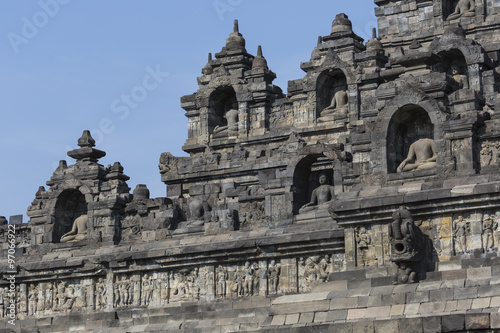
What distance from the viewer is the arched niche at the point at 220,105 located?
64.7 meters

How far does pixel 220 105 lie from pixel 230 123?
1346 millimetres

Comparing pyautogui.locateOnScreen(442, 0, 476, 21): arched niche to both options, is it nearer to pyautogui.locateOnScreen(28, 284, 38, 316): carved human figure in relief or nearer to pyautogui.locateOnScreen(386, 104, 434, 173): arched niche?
pyautogui.locateOnScreen(386, 104, 434, 173): arched niche

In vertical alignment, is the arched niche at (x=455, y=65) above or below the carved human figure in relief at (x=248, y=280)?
above

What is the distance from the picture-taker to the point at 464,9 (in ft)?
201

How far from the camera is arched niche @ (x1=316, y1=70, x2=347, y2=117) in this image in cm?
6144

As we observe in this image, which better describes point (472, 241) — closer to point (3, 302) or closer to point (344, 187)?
point (344, 187)

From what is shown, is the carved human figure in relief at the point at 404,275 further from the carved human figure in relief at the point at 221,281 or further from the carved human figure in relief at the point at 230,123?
the carved human figure in relief at the point at 230,123

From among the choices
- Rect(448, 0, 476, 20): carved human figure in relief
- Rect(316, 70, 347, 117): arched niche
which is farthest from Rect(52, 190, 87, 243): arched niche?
Rect(448, 0, 476, 20): carved human figure in relief

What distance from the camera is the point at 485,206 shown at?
45250 mm

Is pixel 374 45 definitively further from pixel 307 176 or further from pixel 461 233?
pixel 461 233

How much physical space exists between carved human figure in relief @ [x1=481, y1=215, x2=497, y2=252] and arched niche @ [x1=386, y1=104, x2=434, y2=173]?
4.21 m

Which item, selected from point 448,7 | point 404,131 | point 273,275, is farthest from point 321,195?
point 448,7

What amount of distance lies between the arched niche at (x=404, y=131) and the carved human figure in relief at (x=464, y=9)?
1275 centimetres

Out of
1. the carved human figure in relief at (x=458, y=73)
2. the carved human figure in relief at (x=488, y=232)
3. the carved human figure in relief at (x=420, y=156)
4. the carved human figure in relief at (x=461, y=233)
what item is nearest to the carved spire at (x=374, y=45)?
the carved human figure in relief at (x=458, y=73)
